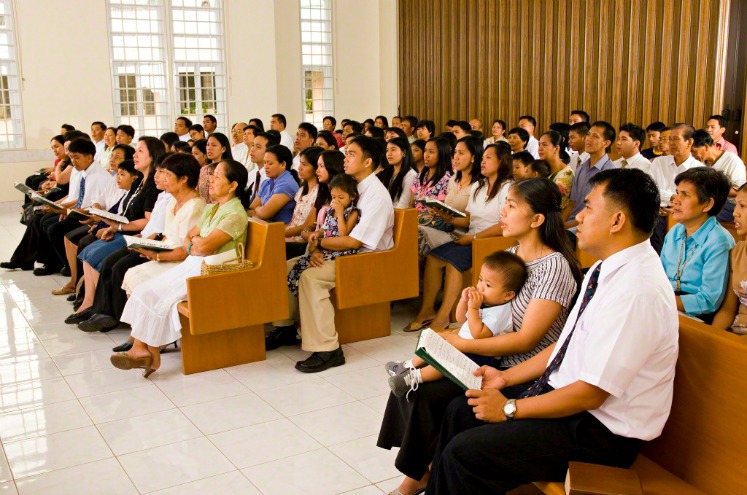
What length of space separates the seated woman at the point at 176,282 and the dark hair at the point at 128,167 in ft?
5.40

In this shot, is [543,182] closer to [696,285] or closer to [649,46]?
[696,285]

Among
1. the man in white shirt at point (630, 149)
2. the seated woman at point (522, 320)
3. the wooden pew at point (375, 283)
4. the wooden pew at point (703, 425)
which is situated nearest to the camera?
the wooden pew at point (703, 425)

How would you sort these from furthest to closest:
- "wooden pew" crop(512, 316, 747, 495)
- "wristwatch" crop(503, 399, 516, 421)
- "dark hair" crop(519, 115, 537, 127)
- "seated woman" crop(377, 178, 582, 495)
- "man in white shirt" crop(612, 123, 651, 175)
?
"dark hair" crop(519, 115, 537, 127) → "man in white shirt" crop(612, 123, 651, 175) → "seated woman" crop(377, 178, 582, 495) → "wristwatch" crop(503, 399, 516, 421) → "wooden pew" crop(512, 316, 747, 495)

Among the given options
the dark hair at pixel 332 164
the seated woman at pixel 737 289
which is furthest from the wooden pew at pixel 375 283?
the seated woman at pixel 737 289

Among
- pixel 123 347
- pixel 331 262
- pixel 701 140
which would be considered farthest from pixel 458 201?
pixel 123 347

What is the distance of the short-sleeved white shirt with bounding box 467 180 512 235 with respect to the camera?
5023 millimetres

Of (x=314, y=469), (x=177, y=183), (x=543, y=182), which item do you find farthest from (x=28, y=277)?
(x=543, y=182)

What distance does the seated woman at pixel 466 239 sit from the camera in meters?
4.98

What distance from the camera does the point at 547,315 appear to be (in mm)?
2592

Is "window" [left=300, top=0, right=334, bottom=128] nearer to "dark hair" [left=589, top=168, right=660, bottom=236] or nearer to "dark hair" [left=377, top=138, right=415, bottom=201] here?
"dark hair" [left=377, top=138, right=415, bottom=201]

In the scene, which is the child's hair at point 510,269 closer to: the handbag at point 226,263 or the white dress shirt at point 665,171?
the handbag at point 226,263

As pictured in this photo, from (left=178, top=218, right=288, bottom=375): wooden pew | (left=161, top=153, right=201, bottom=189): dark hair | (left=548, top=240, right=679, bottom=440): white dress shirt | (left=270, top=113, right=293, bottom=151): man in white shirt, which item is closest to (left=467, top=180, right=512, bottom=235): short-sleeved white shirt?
(left=178, top=218, right=288, bottom=375): wooden pew

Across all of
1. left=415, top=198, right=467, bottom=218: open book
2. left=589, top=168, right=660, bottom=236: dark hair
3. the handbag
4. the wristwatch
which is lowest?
the wristwatch

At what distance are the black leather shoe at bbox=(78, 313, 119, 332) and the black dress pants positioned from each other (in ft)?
10.8
